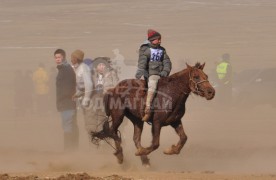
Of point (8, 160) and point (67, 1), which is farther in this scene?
point (67, 1)

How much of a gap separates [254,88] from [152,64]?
41.9 feet

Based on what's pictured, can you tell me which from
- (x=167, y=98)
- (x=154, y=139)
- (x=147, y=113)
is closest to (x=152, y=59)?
(x=167, y=98)

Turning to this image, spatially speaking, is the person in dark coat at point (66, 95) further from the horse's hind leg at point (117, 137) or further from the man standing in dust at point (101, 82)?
the horse's hind leg at point (117, 137)

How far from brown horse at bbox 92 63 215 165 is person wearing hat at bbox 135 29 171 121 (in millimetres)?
116

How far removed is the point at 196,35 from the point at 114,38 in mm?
3993

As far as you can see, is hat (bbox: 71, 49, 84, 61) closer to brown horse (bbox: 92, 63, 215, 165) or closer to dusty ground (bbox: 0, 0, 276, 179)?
dusty ground (bbox: 0, 0, 276, 179)

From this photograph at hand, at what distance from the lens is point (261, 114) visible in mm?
25141

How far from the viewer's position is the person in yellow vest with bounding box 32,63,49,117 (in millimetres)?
25094

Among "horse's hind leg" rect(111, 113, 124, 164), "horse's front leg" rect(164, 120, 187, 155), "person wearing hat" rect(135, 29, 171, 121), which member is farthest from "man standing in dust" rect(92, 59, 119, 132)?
"horse's front leg" rect(164, 120, 187, 155)

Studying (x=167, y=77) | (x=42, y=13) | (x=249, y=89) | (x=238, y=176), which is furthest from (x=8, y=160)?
(x=42, y=13)

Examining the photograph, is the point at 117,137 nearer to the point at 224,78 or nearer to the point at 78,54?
the point at 78,54

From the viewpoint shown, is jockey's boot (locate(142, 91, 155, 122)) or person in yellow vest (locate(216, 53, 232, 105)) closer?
jockey's boot (locate(142, 91, 155, 122))

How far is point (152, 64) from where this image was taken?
15266mm

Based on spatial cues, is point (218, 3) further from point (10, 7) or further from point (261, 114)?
point (261, 114)
